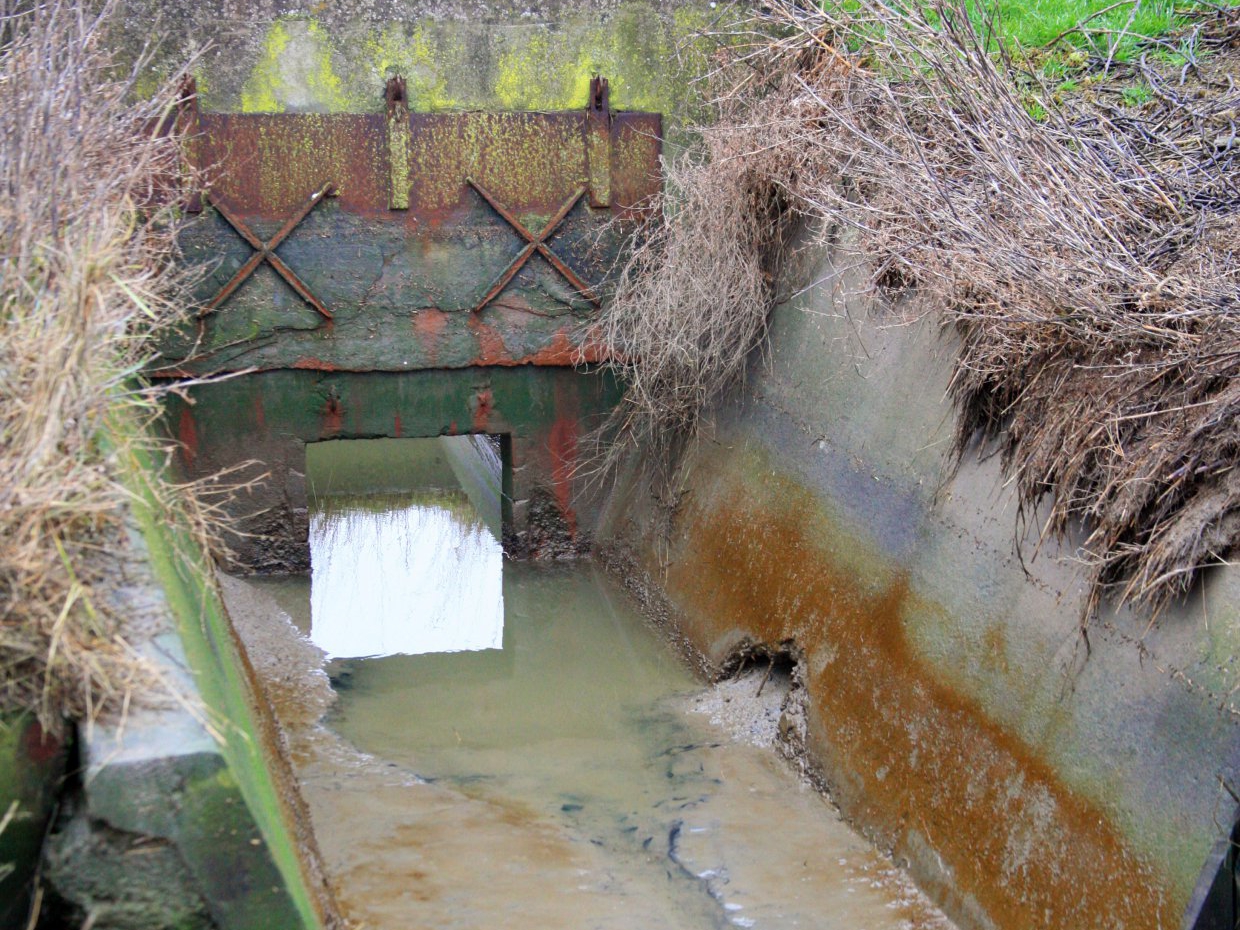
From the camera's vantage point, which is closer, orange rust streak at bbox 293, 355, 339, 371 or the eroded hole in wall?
the eroded hole in wall

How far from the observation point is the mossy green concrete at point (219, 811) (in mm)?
2260

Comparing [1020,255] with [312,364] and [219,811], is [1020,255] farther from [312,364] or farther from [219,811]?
[312,364]

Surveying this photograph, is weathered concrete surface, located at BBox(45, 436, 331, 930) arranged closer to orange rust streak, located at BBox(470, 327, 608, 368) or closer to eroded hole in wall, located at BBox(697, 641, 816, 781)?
eroded hole in wall, located at BBox(697, 641, 816, 781)

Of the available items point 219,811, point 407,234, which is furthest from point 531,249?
point 219,811

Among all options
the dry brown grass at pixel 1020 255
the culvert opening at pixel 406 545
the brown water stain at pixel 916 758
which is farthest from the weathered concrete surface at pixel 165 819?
the culvert opening at pixel 406 545

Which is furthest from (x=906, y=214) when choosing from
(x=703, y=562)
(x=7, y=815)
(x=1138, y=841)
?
(x=7, y=815)

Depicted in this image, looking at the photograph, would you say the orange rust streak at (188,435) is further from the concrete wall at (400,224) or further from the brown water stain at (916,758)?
the brown water stain at (916,758)

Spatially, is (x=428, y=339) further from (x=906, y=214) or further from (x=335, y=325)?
(x=906, y=214)

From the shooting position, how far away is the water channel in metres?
3.96

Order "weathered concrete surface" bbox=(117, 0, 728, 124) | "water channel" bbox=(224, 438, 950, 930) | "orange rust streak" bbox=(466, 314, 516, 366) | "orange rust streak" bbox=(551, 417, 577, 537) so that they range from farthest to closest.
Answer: "orange rust streak" bbox=(551, 417, 577, 537) → "orange rust streak" bbox=(466, 314, 516, 366) → "weathered concrete surface" bbox=(117, 0, 728, 124) → "water channel" bbox=(224, 438, 950, 930)

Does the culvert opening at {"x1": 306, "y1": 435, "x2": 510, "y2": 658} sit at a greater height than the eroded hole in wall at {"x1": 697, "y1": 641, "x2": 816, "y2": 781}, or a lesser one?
lesser

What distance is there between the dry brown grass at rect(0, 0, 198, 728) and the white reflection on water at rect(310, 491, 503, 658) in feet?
10.4

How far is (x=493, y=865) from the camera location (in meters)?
4.16

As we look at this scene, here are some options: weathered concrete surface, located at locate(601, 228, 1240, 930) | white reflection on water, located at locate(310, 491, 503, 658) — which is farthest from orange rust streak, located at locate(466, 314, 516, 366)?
weathered concrete surface, located at locate(601, 228, 1240, 930)
